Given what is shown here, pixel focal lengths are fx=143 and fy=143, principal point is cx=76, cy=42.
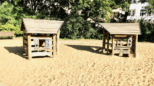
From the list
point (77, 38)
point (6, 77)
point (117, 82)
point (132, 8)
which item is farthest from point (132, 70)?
point (132, 8)

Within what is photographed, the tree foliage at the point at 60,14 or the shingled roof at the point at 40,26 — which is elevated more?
the tree foliage at the point at 60,14

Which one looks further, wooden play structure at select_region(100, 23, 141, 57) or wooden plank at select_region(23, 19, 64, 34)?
wooden play structure at select_region(100, 23, 141, 57)

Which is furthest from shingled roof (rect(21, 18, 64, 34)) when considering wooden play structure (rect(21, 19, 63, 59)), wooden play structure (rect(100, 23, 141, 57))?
→ wooden play structure (rect(100, 23, 141, 57))

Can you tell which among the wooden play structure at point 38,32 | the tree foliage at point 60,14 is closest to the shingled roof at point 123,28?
the wooden play structure at point 38,32

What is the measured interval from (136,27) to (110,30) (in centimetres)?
219

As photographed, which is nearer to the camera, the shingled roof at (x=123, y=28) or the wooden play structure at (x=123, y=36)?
the shingled roof at (x=123, y=28)

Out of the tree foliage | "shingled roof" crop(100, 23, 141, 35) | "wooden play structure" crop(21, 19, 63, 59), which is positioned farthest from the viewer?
the tree foliage

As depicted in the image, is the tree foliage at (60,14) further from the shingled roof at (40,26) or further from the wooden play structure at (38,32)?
the wooden play structure at (38,32)

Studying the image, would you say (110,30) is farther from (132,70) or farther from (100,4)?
(100,4)

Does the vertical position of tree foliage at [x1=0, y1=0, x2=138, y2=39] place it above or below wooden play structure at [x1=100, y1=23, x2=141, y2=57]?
above

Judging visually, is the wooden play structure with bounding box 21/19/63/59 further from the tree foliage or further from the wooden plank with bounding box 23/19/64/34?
the tree foliage

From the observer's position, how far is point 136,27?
11555 mm

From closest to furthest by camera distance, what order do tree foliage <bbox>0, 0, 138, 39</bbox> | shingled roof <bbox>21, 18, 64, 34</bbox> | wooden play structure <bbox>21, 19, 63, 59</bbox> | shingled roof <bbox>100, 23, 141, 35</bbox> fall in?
1. shingled roof <bbox>21, 18, 64, 34</bbox>
2. wooden play structure <bbox>21, 19, 63, 59</bbox>
3. shingled roof <bbox>100, 23, 141, 35</bbox>
4. tree foliage <bbox>0, 0, 138, 39</bbox>

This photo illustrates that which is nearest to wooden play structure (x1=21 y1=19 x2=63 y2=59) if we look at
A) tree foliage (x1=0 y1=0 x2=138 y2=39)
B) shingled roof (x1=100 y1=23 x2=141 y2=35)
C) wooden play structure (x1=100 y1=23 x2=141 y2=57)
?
shingled roof (x1=100 y1=23 x2=141 y2=35)
